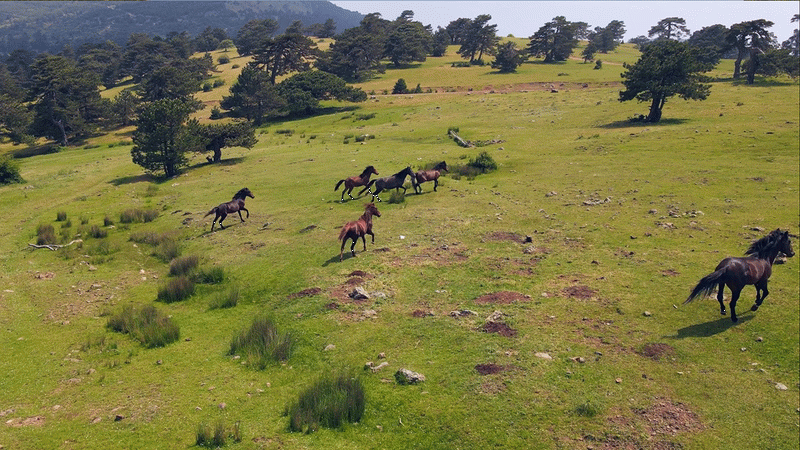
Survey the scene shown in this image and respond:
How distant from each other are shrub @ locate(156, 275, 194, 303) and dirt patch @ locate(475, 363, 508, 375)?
11.5 m

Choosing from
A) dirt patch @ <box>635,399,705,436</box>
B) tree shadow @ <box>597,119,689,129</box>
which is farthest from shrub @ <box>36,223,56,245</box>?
tree shadow @ <box>597,119,689,129</box>

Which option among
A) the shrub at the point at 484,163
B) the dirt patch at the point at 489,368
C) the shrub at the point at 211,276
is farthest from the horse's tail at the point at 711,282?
the shrub at the point at 484,163

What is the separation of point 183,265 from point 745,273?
20.0 metres

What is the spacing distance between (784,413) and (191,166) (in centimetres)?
4446

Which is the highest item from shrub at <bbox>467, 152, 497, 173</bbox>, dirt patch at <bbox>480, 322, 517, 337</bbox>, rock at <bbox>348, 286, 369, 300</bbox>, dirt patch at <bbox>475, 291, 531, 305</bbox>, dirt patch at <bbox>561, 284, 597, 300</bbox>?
shrub at <bbox>467, 152, 497, 173</bbox>

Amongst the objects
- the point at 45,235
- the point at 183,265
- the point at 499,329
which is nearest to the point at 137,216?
the point at 45,235

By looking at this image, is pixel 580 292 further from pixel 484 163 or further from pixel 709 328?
pixel 484 163

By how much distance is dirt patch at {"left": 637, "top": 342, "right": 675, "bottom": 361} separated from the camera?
39.3 ft

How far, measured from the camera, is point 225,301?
1606 centimetres

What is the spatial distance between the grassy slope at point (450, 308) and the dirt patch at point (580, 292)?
221 mm

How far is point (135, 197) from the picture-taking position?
33688mm

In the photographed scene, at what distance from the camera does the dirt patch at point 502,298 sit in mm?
14852

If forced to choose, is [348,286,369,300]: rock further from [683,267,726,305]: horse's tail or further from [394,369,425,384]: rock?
[683,267,726,305]: horse's tail

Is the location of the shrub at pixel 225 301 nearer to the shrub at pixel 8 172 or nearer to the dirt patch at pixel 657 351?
the dirt patch at pixel 657 351
